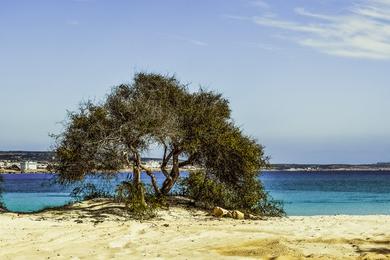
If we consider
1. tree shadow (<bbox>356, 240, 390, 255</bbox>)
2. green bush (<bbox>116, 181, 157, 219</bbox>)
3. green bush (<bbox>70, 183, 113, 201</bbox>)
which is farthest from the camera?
green bush (<bbox>70, 183, 113, 201</bbox>)

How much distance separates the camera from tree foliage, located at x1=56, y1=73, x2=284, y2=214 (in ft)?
78.7

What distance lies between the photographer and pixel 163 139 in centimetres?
2512

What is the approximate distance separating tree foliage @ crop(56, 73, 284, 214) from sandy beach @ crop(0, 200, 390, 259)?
2.11 metres

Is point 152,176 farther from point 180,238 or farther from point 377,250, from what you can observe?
point 377,250

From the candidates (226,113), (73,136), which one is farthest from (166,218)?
(226,113)

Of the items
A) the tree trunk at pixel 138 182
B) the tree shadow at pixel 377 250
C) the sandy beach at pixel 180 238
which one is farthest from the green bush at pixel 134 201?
the tree shadow at pixel 377 250

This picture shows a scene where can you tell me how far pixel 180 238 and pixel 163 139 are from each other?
7555 millimetres

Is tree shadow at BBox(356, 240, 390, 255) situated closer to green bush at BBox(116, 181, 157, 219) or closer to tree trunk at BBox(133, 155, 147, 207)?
green bush at BBox(116, 181, 157, 219)

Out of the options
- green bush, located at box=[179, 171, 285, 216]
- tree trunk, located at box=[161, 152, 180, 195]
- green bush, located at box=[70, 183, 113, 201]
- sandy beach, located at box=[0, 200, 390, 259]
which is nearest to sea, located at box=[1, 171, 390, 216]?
green bush, located at box=[70, 183, 113, 201]

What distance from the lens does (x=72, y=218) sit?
2233 cm

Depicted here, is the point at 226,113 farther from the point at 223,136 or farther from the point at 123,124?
the point at 123,124

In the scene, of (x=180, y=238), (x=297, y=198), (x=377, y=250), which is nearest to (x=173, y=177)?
(x=180, y=238)

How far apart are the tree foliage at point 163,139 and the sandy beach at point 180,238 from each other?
211 centimetres

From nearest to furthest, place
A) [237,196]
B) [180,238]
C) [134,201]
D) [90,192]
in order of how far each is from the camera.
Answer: [180,238], [134,201], [237,196], [90,192]
